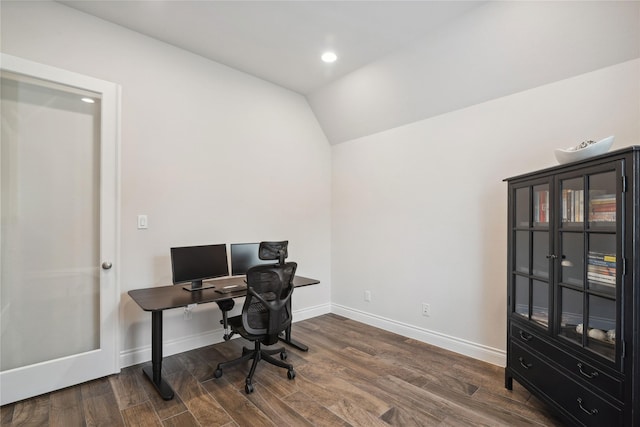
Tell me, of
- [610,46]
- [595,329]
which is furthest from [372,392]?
[610,46]

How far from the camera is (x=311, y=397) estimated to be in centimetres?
230

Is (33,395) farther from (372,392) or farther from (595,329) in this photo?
(595,329)

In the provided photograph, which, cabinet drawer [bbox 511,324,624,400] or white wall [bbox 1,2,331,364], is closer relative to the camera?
cabinet drawer [bbox 511,324,624,400]

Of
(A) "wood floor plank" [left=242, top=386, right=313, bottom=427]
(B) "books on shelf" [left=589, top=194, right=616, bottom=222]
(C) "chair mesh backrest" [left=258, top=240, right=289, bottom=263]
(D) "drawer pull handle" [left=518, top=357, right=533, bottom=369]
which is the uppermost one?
(B) "books on shelf" [left=589, top=194, right=616, bottom=222]

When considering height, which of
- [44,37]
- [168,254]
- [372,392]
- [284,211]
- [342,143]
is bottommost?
[372,392]

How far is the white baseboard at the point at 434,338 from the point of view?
2.82m

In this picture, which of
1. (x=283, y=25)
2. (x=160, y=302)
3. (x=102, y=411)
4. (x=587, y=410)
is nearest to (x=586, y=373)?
(x=587, y=410)

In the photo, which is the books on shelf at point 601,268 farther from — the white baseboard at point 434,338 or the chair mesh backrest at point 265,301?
the chair mesh backrest at point 265,301

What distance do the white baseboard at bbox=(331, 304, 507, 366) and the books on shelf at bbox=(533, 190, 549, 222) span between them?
4.45 ft

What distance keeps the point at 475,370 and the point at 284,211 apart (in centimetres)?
269

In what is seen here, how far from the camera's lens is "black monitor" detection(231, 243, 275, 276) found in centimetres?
315

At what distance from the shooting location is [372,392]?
7.77 feet

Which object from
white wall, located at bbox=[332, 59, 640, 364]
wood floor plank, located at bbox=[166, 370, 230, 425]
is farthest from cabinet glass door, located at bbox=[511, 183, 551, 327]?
wood floor plank, located at bbox=[166, 370, 230, 425]

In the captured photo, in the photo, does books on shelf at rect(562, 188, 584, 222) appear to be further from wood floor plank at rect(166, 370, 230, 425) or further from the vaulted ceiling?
wood floor plank at rect(166, 370, 230, 425)
